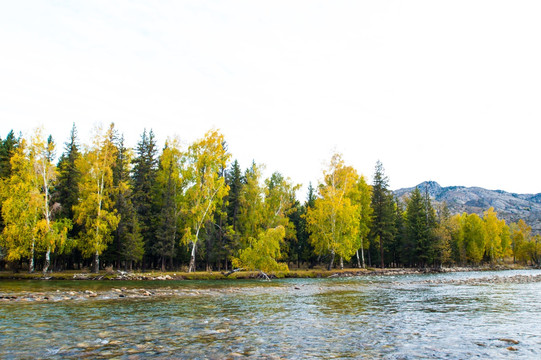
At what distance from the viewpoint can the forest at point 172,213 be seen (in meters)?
40.8

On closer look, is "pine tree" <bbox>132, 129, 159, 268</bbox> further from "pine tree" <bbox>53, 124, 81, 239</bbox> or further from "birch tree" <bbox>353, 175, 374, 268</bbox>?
"birch tree" <bbox>353, 175, 374, 268</bbox>

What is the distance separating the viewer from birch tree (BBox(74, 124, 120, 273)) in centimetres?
4144

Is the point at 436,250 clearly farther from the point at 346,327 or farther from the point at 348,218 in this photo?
the point at 346,327

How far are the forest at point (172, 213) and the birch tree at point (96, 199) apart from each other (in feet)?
0.50

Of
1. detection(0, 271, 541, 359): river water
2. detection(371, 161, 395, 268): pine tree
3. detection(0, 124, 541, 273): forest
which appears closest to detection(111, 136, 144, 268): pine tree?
detection(0, 124, 541, 273): forest

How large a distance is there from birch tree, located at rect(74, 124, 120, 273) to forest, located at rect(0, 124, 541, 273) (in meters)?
0.15

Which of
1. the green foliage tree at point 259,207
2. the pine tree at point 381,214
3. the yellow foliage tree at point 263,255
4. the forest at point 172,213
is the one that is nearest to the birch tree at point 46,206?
the forest at point 172,213

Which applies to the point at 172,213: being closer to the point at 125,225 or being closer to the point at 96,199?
the point at 125,225

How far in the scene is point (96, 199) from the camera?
41.8 m

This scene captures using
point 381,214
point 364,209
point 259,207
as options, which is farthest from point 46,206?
point 381,214

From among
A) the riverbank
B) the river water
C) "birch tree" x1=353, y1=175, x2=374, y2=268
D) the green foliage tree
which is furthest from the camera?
"birch tree" x1=353, y1=175, x2=374, y2=268

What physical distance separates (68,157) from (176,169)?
18872 millimetres

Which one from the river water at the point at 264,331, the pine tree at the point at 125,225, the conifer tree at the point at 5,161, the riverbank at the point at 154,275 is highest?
the conifer tree at the point at 5,161

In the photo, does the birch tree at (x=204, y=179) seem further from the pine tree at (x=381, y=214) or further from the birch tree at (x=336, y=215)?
the pine tree at (x=381, y=214)
